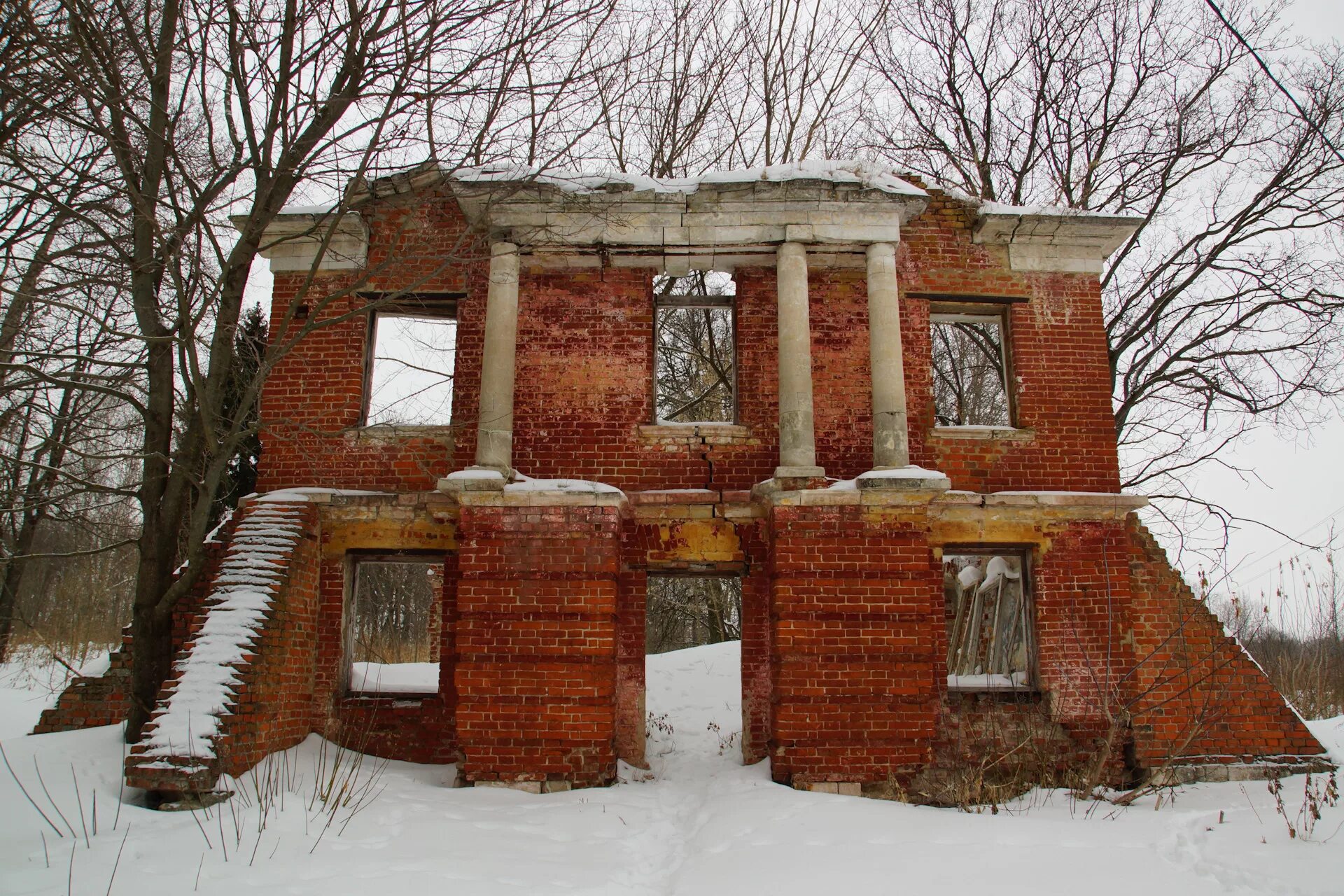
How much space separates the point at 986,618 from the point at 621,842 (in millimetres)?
8370

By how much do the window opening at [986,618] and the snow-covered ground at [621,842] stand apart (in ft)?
12.9

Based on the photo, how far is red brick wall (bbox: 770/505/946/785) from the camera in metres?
7.43

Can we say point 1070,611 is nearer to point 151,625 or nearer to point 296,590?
point 296,590

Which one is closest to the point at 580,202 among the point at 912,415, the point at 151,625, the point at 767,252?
the point at 767,252

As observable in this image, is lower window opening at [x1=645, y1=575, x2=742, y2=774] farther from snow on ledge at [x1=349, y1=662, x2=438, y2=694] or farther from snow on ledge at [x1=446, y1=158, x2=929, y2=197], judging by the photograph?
snow on ledge at [x1=446, y1=158, x2=929, y2=197]

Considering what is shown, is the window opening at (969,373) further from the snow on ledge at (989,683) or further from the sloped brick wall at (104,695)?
the sloped brick wall at (104,695)

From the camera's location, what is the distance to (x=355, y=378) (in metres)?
8.98

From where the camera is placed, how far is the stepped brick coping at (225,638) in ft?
21.1

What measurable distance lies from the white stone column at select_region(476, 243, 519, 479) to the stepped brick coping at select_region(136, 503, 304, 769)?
205 centimetres

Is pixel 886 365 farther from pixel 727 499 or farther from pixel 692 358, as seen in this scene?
pixel 692 358

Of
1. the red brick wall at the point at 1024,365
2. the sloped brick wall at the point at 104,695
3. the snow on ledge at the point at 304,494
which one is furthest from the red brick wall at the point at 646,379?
the sloped brick wall at the point at 104,695

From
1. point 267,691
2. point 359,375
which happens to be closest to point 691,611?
point 359,375

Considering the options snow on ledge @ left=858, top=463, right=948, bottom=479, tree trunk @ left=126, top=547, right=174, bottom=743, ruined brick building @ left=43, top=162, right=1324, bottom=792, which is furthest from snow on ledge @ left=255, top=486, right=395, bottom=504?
snow on ledge @ left=858, top=463, right=948, bottom=479

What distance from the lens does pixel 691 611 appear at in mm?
20922
